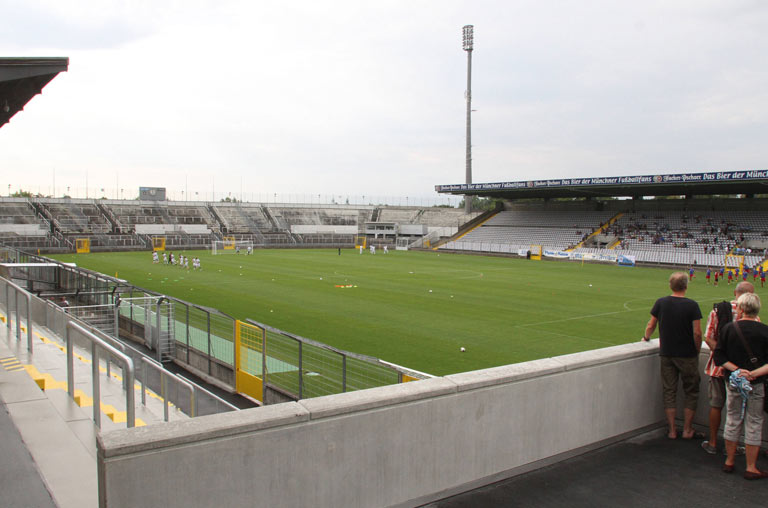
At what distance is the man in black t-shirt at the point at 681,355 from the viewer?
5617mm

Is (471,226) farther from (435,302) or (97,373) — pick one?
(97,373)

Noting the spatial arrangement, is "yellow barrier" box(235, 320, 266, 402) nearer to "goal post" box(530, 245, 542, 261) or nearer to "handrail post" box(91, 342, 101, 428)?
"handrail post" box(91, 342, 101, 428)

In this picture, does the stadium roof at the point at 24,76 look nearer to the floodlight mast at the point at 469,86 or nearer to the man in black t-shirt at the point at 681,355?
the man in black t-shirt at the point at 681,355

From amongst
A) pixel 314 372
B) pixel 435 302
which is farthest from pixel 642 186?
pixel 314 372

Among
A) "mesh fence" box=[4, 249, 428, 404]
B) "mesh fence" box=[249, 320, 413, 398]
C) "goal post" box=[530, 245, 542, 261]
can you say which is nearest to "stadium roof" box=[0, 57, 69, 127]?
"mesh fence" box=[4, 249, 428, 404]

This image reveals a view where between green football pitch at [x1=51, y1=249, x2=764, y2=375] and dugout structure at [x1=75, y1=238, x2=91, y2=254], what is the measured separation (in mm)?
14021

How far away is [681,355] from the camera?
563 centimetres

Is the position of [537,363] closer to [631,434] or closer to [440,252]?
[631,434]

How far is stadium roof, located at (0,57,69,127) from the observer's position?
841 cm

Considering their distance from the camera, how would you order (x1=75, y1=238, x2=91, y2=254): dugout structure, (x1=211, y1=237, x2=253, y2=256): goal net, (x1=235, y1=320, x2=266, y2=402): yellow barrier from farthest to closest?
(x1=211, y1=237, x2=253, y2=256): goal net, (x1=75, y1=238, x2=91, y2=254): dugout structure, (x1=235, y1=320, x2=266, y2=402): yellow barrier

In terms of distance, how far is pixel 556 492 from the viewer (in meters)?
4.50

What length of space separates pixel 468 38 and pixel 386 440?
258 feet

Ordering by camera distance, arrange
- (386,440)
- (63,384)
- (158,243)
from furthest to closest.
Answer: (158,243)
(63,384)
(386,440)

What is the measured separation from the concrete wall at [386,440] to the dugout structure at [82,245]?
59828mm
